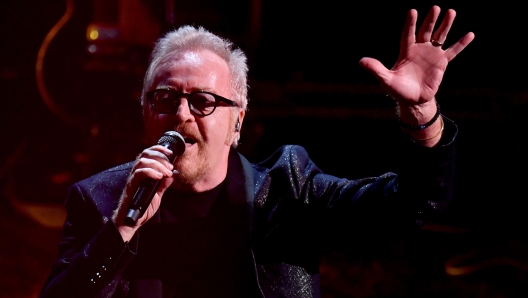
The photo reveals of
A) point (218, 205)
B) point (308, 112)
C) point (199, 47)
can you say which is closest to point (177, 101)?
point (199, 47)

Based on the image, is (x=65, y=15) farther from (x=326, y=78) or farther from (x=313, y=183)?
(x=313, y=183)

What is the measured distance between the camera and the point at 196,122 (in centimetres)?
194

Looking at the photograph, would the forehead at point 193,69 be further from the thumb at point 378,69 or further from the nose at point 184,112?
the thumb at point 378,69

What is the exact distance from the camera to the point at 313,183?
201 cm

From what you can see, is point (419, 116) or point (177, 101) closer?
point (419, 116)

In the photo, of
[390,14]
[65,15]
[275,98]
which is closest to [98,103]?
[65,15]

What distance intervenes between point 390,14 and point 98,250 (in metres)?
2.96

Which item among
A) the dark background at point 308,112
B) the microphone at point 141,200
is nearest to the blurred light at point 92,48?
the dark background at point 308,112

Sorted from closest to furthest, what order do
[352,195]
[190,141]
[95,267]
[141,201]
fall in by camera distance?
[141,201] < [95,267] < [352,195] < [190,141]

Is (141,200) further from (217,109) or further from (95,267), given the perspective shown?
(217,109)

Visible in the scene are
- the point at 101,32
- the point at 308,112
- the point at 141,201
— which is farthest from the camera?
the point at 101,32

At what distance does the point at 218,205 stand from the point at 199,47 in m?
0.61

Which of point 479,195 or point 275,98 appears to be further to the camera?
point 275,98

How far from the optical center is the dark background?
11.3 feet
